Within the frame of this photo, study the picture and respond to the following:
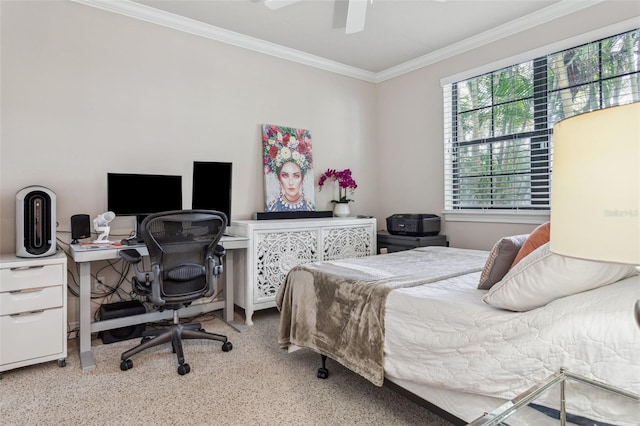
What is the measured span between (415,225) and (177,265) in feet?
7.52

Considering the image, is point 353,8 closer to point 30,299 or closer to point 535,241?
point 535,241

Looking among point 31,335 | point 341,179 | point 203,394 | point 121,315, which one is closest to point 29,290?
point 31,335

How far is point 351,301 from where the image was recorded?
6.27ft

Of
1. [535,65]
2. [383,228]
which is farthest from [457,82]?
[383,228]

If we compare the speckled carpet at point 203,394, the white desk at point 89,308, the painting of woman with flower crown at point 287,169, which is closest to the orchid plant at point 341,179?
the painting of woman with flower crown at point 287,169

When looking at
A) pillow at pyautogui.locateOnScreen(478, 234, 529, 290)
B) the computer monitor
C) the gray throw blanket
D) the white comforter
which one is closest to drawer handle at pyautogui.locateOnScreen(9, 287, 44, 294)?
the computer monitor

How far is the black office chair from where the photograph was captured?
2.37 meters

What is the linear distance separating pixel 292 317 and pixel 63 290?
151 centimetres

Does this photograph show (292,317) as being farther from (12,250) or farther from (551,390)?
(12,250)

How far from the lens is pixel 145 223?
2.29 meters

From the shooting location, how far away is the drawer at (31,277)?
2.25 metres

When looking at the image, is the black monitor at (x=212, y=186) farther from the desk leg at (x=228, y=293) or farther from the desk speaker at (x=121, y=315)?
the desk speaker at (x=121, y=315)

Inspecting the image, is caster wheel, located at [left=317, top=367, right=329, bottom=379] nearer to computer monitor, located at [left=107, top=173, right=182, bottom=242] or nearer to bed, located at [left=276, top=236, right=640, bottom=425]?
bed, located at [left=276, top=236, right=640, bottom=425]

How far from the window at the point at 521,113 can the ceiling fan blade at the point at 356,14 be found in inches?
66.2
